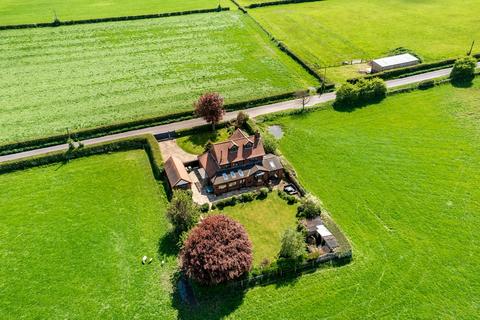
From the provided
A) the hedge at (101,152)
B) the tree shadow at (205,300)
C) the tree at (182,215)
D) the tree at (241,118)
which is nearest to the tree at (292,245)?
the tree shadow at (205,300)

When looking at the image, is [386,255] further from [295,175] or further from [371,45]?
[371,45]

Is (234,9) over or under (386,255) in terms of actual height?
over

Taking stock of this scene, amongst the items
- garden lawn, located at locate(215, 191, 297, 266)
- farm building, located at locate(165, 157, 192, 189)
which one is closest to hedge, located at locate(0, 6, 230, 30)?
farm building, located at locate(165, 157, 192, 189)

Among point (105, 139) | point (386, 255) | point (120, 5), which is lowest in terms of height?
point (386, 255)

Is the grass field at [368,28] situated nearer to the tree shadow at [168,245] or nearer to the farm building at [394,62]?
the farm building at [394,62]

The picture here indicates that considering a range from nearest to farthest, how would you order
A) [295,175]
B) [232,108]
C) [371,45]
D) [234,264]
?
[234,264] < [295,175] < [232,108] < [371,45]

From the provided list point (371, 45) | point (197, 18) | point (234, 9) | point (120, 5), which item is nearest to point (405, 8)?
point (371, 45)
